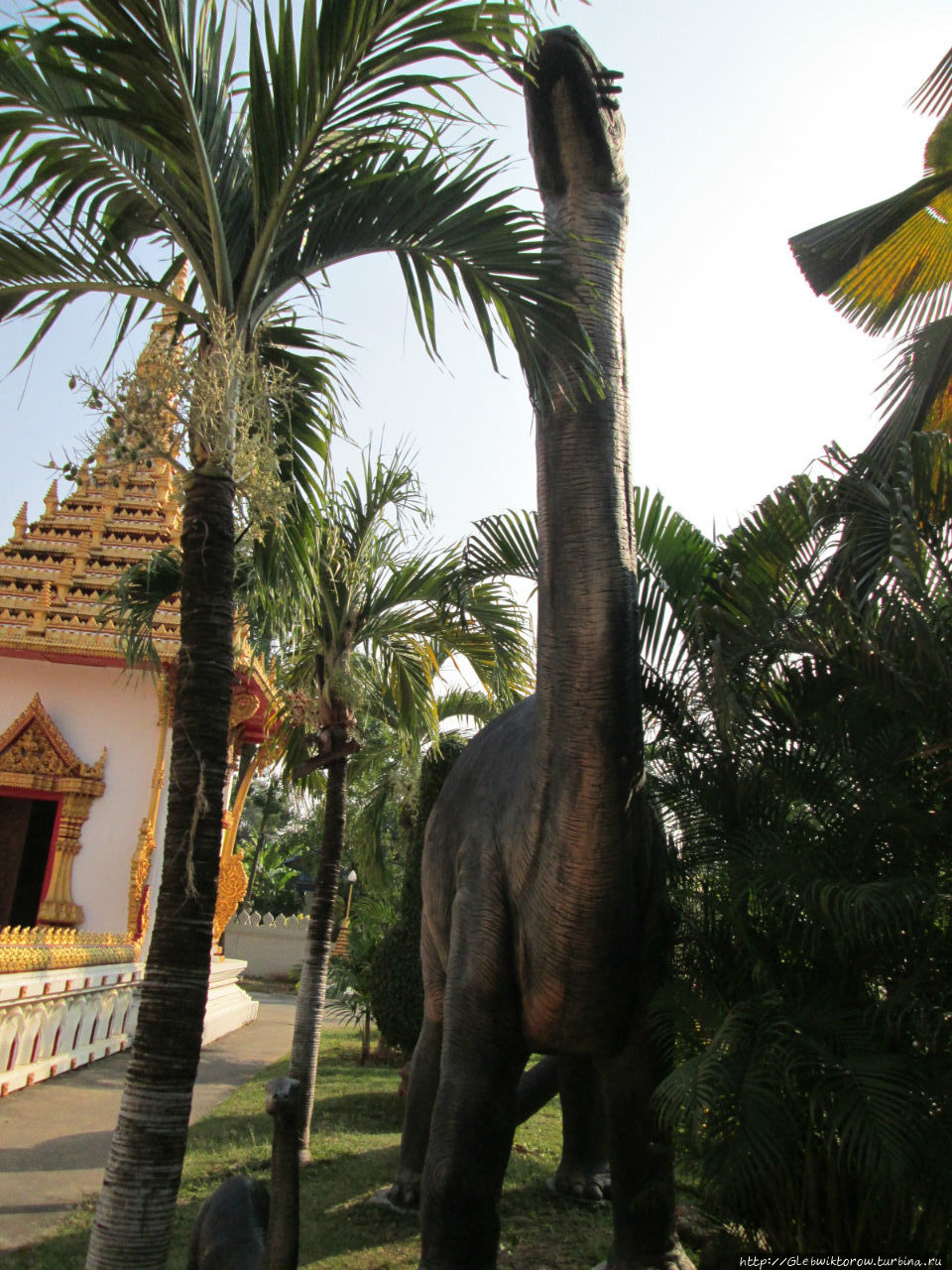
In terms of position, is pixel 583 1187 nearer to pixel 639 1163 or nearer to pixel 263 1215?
pixel 639 1163

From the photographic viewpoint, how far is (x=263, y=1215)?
135 inches

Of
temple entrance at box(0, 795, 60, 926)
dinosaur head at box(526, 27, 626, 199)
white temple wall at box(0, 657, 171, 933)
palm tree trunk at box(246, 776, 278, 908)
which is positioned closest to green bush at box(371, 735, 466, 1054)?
white temple wall at box(0, 657, 171, 933)

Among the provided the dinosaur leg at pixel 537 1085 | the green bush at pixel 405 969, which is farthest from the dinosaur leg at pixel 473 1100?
the green bush at pixel 405 969

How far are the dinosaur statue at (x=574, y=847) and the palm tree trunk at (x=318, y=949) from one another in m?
3.66

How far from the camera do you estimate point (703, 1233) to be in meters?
4.54

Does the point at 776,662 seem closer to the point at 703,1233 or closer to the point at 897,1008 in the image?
the point at 897,1008

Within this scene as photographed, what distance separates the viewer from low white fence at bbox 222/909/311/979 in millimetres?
25031

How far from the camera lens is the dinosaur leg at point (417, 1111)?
5.04 metres

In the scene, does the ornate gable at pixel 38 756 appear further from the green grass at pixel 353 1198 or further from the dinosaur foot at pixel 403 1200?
the dinosaur foot at pixel 403 1200

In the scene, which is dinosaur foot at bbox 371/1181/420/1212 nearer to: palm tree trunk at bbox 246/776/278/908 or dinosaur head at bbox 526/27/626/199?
dinosaur head at bbox 526/27/626/199

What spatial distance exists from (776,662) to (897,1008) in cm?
127

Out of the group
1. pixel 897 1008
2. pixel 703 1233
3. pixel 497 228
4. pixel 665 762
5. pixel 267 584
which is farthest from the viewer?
pixel 267 584

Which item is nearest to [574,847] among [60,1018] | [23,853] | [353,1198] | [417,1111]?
[417,1111]

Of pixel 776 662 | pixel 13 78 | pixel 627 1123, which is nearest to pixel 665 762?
pixel 776 662
